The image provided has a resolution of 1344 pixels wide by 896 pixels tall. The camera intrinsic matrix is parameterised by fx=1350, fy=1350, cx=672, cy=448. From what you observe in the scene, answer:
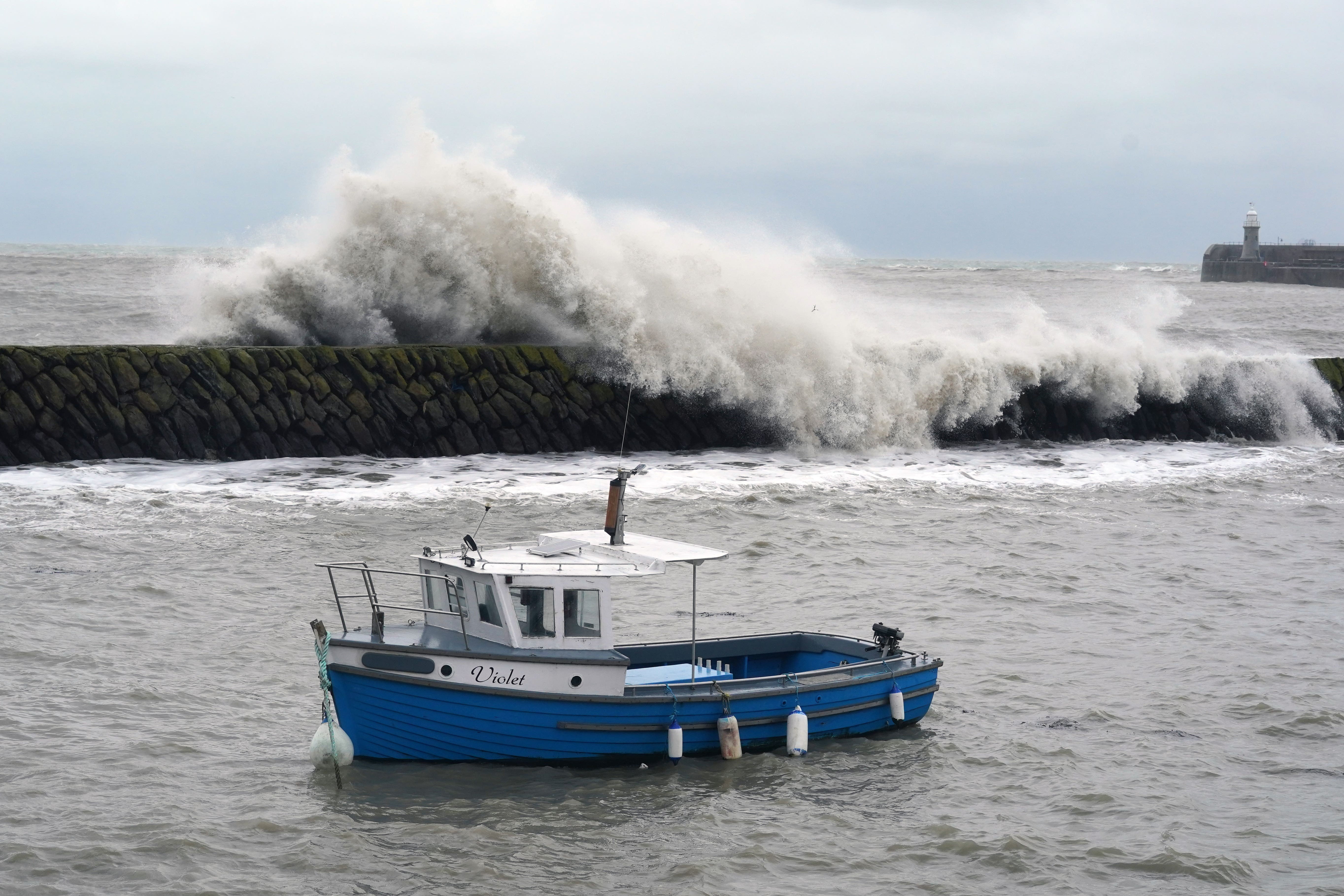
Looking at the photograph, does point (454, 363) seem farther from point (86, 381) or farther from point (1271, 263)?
point (1271, 263)

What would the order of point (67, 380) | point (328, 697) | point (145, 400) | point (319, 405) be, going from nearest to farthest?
point (328, 697) → point (67, 380) → point (145, 400) → point (319, 405)

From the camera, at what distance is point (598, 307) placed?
976 inches

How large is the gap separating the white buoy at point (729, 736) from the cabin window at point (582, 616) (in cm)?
117

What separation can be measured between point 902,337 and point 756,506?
9.61m

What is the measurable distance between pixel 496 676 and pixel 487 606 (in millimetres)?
615

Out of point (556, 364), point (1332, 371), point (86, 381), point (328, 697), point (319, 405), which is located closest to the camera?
point (328, 697)

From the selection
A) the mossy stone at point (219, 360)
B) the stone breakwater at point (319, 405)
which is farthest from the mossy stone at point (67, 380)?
the mossy stone at point (219, 360)

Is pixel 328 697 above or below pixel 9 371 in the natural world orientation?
below

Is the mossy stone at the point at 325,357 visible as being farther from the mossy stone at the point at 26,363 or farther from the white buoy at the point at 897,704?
the white buoy at the point at 897,704

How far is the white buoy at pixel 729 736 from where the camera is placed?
10.3 m

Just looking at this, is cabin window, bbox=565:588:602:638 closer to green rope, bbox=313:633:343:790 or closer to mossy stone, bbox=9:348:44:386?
green rope, bbox=313:633:343:790

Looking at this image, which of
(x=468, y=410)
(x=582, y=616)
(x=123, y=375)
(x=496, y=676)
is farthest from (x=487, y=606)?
(x=123, y=375)

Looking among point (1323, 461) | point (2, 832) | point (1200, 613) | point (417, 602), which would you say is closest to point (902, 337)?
point (1323, 461)

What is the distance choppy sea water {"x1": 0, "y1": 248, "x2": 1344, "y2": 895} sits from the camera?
862 centimetres
